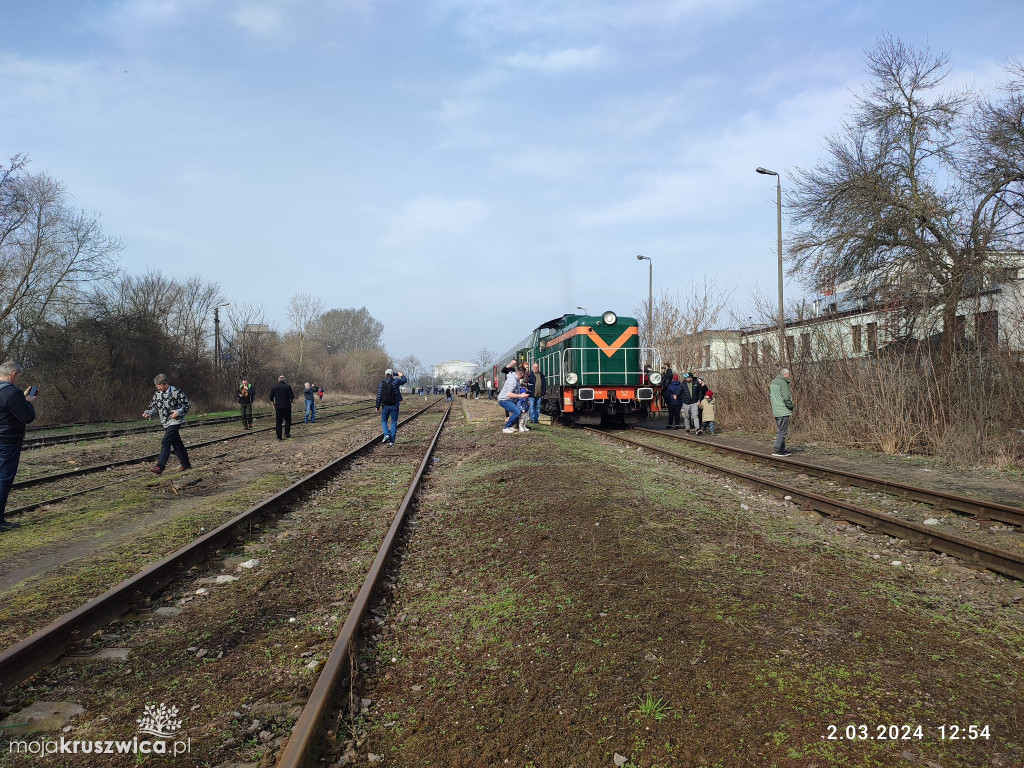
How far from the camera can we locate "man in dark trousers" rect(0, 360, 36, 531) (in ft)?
23.3

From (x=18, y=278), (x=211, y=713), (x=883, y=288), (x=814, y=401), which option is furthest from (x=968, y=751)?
(x=18, y=278)

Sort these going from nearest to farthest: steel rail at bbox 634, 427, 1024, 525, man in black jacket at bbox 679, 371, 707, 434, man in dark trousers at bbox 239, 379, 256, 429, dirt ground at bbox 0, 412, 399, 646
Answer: dirt ground at bbox 0, 412, 399, 646, steel rail at bbox 634, 427, 1024, 525, man in black jacket at bbox 679, 371, 707, 434, man in dark trousers at bbox 239, 379, 256, 429

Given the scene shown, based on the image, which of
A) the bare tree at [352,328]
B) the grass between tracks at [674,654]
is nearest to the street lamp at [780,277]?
the grass between tracks at [674,654]

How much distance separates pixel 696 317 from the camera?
85.1ft

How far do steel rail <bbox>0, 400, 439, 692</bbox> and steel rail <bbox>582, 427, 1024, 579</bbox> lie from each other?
691 cm

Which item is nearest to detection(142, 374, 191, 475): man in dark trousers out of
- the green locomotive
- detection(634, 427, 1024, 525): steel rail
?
the green locomotive

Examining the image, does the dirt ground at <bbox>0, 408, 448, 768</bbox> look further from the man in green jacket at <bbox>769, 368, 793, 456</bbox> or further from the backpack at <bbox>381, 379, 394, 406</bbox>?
the man in green jacket at <bbox>769, 368, 793, 456</bbox>

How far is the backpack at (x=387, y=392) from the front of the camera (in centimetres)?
1415

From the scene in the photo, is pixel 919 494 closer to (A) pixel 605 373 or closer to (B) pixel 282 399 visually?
(A) pixel 605 373

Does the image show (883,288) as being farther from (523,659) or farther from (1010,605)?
(523,659)

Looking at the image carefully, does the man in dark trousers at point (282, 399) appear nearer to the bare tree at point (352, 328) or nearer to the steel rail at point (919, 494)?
the steel rail at point (919, 494)

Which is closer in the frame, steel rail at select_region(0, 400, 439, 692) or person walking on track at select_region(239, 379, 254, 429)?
steel rail at select_region(0, 400, 439, 692)

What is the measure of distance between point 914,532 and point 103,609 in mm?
7158

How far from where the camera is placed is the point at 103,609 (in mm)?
4309
